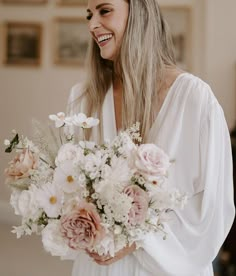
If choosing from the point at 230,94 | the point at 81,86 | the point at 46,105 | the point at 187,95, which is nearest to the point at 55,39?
the point at 46,105

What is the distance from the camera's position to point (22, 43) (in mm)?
5613

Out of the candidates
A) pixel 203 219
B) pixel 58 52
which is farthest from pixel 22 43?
pixel 203 219

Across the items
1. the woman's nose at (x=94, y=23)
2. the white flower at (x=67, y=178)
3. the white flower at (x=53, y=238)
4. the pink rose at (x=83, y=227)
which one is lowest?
the white flower at (x=53, y=238)

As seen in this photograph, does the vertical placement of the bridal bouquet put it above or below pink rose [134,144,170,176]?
below

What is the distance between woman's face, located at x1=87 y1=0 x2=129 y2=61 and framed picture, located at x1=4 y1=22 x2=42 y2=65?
12.4ft

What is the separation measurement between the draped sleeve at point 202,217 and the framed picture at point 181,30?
3623 millimetres

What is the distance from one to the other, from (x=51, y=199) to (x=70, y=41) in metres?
4.28

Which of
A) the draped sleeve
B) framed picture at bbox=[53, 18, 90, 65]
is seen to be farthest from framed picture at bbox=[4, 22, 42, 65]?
the draped sleeve

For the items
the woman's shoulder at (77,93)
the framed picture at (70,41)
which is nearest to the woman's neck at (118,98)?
the woman's shoulder at (77,93)

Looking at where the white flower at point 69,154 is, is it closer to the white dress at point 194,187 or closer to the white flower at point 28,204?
the white flower at point 28,204

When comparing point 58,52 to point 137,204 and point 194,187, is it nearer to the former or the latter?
point 194,187

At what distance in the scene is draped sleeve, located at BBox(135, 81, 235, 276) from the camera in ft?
5.47

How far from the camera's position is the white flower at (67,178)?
1.38 m

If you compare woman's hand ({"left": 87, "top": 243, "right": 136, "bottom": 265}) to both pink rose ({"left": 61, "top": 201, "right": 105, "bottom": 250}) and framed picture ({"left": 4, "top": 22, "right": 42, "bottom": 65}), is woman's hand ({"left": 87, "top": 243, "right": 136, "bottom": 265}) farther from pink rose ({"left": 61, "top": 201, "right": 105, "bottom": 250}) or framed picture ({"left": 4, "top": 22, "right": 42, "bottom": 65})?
framed picture ({"left": 4, "top": 22, "right": 42, "bottom": 65})
